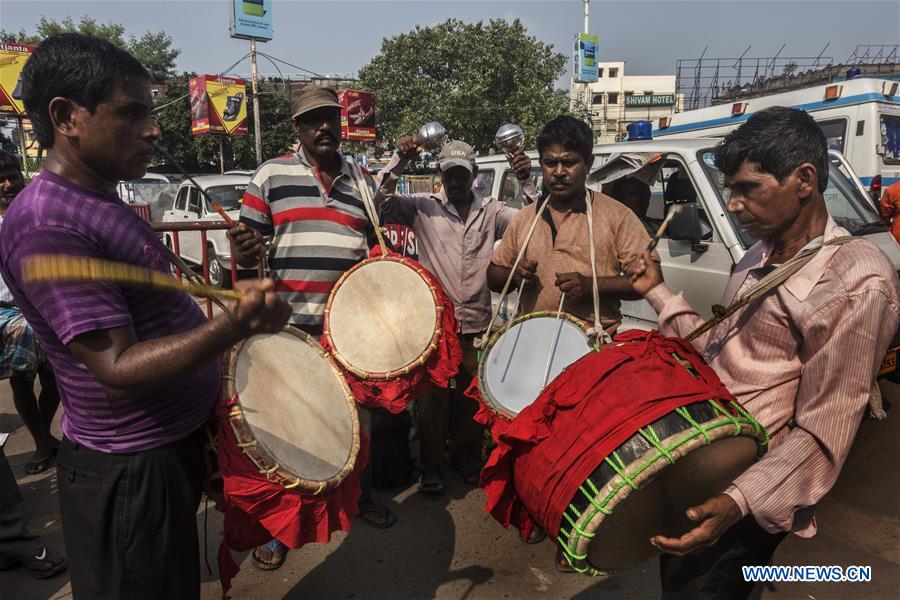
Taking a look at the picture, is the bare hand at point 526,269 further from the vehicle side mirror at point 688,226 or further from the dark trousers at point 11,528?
the dark trousers at point 11,528

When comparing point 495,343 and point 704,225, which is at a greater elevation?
point 704,225

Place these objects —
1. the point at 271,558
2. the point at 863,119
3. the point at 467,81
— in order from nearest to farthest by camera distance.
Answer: the point at 271,558 → the point at 863,119 → the point at 467,81

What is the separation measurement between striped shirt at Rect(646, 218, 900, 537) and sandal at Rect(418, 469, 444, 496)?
7.56 ft

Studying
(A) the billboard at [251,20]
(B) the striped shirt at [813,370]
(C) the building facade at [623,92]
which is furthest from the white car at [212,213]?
(C) the building facade at [623,92]

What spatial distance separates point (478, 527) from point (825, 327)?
2.30 m

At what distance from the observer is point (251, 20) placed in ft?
87.7

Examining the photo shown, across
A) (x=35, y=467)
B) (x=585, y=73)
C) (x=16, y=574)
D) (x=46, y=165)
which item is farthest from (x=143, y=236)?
(x=585, y=73)

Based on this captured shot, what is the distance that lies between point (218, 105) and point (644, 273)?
25284 millimetres

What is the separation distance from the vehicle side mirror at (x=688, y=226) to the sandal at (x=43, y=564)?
4.21 meters

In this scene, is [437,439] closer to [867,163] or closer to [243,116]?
[867,163]

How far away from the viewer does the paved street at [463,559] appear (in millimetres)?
2613

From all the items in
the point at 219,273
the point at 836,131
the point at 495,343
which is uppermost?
the point at 836,131

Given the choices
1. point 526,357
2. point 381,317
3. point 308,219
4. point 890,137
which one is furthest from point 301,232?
point 890,137

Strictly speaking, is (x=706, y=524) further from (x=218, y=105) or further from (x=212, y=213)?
(x=218, y=105)
